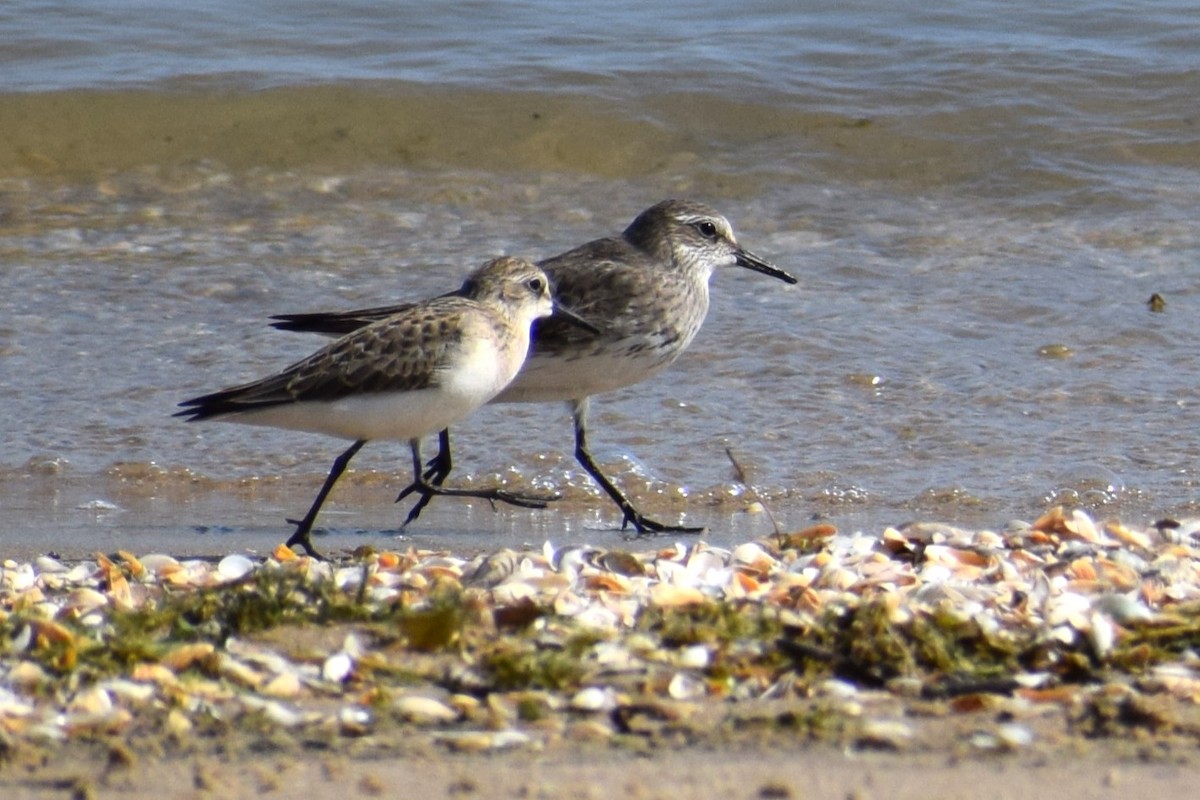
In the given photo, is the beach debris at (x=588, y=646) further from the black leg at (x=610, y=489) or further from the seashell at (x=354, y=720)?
the black leg at (x=610, y=489)

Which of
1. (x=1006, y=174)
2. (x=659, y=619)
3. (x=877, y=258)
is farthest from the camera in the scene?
(x=1006, y=174)

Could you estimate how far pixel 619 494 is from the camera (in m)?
6.27

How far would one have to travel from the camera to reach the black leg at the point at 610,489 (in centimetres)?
612

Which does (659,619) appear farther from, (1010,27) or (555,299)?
(1010,27)

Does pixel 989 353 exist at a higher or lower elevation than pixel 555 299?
lower

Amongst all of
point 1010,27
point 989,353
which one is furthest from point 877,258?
point 1010,27

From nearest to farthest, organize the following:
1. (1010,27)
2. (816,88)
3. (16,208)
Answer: (16,208), (816,88), (1010,27)

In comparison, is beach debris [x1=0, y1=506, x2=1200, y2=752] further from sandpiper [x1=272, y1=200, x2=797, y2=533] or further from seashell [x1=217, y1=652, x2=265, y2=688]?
sandpiper [x1=272, y1=200, x2=797, y2=533]

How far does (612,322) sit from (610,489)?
610mm

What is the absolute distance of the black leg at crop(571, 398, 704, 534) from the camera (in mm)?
6117

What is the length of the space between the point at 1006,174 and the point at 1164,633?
269 inches

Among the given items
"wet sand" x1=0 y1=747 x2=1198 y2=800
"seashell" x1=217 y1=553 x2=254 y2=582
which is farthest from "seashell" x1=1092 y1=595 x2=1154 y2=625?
"seashell" x1=217 y1=553 x2=254 y2=582

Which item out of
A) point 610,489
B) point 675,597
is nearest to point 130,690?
Answer: point 675,597

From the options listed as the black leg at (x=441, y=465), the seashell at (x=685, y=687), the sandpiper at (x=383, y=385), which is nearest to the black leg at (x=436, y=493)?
the black leg at (x=441, y=465)
